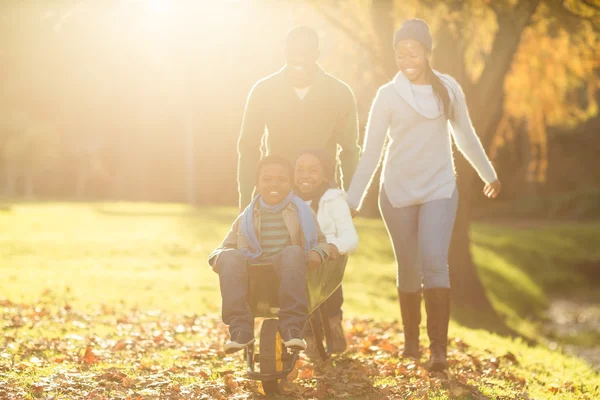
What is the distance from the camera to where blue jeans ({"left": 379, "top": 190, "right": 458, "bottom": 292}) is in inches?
235

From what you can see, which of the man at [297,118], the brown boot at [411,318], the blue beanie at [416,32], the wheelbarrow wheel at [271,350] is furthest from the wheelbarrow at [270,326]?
the blue beanie at [416,32]

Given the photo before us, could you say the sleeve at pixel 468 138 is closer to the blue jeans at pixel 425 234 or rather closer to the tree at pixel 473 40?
the blue jeans at pixel 425 234

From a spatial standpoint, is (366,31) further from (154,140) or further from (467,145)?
(154,140)

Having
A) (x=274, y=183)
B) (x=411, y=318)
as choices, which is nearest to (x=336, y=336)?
(x=411, y=318)

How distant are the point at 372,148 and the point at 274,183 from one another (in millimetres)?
1136

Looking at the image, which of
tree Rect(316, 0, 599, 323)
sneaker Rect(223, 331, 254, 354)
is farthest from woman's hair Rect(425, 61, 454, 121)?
tree Rect(316, 0, 599, 323)

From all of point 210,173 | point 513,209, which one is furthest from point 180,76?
point 513,209

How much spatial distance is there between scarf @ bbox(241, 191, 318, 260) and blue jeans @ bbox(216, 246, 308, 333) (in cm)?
25

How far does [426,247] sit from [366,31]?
691cm

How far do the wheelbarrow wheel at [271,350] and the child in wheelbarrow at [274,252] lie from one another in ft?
0.27

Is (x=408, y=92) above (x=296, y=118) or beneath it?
above

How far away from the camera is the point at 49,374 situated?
5.96 metres

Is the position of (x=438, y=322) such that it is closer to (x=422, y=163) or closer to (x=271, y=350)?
(x=422, y=163)

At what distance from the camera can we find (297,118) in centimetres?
639
